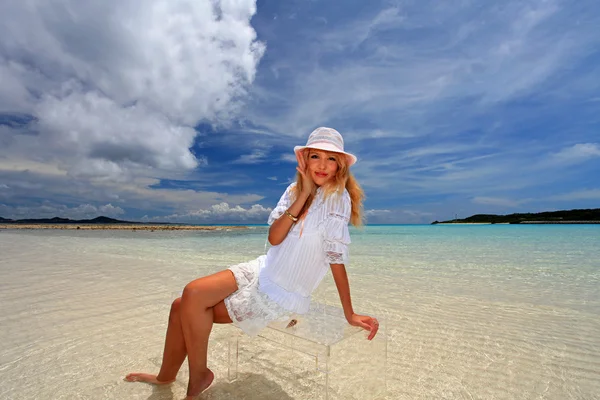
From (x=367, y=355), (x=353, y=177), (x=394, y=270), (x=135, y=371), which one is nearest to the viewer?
(x=367, y=355)

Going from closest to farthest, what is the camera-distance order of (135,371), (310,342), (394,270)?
(310,342), (135,371), (394,270)

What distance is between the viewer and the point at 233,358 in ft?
9.21

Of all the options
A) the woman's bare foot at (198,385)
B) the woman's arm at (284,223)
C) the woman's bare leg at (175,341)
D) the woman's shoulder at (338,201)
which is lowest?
the woman's bare foot at (198,385)

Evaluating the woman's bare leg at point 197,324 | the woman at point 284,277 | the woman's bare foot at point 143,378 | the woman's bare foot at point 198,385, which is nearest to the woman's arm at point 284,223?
the woman at point 284,277

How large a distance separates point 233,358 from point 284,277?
38.4 inches

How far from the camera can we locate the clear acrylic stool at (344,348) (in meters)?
2.25

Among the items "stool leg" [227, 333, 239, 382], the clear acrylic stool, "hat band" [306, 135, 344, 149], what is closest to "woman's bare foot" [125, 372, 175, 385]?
"stool leg" [227, 333, 239, 382]

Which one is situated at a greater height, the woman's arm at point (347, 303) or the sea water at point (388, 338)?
the woman's arm at point (347, 303)

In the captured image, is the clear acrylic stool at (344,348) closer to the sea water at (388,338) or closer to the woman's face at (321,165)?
the sea water at (388,338)

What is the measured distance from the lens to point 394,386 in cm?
270

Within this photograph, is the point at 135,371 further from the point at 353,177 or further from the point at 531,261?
the point at 531,261

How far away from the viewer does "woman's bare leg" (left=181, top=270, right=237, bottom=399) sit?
86.2 inches

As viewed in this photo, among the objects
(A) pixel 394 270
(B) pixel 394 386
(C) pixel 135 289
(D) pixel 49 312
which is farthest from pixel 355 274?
(D) pixel 49 312

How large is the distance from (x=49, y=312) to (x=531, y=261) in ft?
35.6
